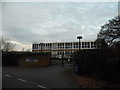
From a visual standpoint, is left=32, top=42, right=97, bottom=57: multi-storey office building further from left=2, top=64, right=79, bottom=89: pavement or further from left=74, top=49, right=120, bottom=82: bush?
left=74, top=49, right=120, bottom=82: bush

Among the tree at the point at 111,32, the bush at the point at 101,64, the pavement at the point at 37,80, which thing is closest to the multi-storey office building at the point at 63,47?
the tree at the point at 111,32

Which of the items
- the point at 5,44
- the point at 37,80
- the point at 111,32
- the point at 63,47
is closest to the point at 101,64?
the point at 37,80

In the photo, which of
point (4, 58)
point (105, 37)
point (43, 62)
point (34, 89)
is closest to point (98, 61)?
point (34, 89)

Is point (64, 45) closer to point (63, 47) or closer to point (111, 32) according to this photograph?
point (63, 47)

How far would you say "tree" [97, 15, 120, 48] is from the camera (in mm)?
15314

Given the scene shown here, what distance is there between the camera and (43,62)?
961 inches

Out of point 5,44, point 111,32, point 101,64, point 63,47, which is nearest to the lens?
point 101,64

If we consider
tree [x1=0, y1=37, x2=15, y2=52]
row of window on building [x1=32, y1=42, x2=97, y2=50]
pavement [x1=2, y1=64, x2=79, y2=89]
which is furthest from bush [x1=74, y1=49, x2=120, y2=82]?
row of window on building [x1=32, y1=42, x2=97, y2=50]

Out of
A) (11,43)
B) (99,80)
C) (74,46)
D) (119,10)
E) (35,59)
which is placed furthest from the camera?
(74,46)

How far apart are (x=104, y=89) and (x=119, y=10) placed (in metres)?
9.67

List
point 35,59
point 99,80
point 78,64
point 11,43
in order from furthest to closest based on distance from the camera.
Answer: point 11,43, point 35,59, point 78,64, point 99,80

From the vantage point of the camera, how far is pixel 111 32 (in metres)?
15.9

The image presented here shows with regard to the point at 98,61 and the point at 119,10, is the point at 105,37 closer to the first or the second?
the point at 119,10

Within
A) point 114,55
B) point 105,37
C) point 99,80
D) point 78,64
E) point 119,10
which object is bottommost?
point 99,80
